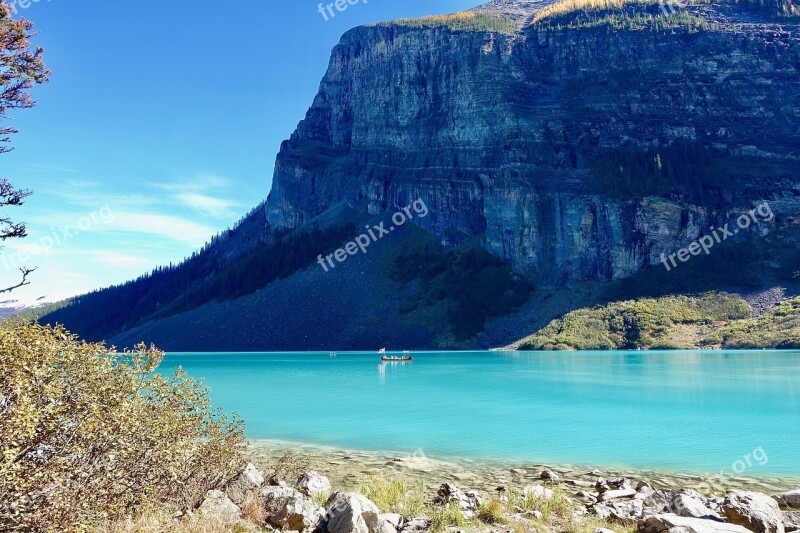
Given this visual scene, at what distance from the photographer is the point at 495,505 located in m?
12.9

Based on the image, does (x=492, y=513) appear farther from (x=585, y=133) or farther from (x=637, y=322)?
(x=585, y=133)

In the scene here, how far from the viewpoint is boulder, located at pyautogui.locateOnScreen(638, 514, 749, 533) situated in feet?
32.7

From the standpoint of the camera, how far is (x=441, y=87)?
636 ft

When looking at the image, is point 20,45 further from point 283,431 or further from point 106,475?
point 283,431

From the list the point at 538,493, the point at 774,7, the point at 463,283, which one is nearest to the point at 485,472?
the point at 538,493

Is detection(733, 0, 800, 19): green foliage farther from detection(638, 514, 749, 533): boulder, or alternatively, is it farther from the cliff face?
detection(638, 514, 749, 533): boulder

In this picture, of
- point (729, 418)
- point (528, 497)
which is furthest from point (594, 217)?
point (528, 497)

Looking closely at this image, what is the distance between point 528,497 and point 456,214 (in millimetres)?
165652

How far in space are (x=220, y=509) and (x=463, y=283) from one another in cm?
14203

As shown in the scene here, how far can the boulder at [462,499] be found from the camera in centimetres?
1297

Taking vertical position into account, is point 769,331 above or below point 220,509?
above

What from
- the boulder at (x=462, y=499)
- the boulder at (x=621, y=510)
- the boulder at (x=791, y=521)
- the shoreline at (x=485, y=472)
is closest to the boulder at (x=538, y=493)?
the boulder at (x=621, y=510)

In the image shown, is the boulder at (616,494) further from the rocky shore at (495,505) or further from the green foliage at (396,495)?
the green foliage at (396,495)

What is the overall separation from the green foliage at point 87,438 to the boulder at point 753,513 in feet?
35.1
